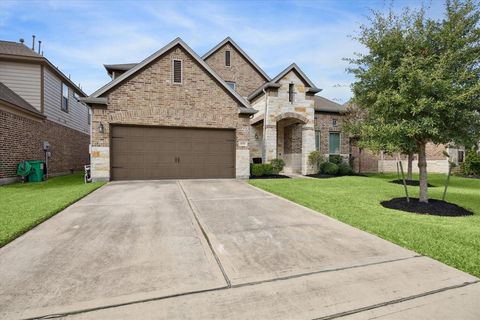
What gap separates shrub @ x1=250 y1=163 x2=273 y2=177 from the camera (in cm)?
1412

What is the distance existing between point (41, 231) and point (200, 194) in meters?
4.60

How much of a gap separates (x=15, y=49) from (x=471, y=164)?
32079mm

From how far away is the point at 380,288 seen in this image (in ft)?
8.77

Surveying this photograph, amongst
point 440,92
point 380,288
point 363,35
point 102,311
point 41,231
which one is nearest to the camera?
point 102,311

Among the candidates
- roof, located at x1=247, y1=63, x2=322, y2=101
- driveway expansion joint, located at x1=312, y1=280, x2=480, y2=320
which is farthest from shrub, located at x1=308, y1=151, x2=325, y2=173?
driveway expansion joint, located at x1=312, y1=280, x2=480, y2=320

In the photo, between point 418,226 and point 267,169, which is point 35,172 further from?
point 418,226

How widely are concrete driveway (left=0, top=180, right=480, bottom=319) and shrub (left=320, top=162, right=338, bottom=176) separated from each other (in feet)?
39.6

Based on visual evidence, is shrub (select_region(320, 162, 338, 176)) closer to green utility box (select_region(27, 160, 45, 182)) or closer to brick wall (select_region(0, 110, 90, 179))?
green utility box (select_region(27, 160, 45, 182))

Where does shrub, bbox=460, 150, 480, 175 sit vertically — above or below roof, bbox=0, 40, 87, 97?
below

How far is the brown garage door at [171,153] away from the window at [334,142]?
362 inches

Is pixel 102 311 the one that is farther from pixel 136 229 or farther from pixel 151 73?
pixel 151 73

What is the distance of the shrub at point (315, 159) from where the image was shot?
16094mm

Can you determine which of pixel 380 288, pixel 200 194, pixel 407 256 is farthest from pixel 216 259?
pixel 200 194

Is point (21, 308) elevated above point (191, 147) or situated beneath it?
situated beneath
